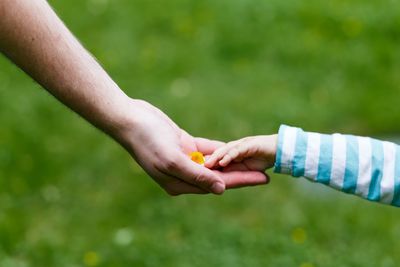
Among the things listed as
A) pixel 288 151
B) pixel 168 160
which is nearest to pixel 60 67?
pixel 168 160

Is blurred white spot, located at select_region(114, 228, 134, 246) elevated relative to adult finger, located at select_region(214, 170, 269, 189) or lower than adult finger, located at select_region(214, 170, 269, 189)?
elevated

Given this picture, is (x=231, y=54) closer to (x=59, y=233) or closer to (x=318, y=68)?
(x=318, y=68)

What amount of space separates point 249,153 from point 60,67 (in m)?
0.60

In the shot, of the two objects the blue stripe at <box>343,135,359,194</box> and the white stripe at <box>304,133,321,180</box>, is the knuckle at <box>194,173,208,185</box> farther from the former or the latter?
the blue stripe at <box>343,135,359,194</box>

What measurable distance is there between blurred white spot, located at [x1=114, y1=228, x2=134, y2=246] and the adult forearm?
4.34 ft

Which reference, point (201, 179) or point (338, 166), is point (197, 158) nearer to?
point (201, 179)

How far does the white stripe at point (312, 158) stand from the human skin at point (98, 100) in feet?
0.46

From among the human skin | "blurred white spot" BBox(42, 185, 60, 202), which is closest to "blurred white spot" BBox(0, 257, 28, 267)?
"blurred white spot" BBox(42, 185, 60, 202)

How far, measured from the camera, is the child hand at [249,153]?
249 cm

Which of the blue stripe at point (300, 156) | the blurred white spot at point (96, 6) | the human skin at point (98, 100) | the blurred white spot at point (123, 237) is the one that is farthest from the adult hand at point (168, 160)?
the blurred white spot at point (96, 6)

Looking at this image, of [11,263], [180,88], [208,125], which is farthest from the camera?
[180,88]

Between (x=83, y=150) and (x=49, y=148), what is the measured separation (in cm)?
18

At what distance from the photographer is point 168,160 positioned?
241 centimetres

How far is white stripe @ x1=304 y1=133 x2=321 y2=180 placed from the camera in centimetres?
245
